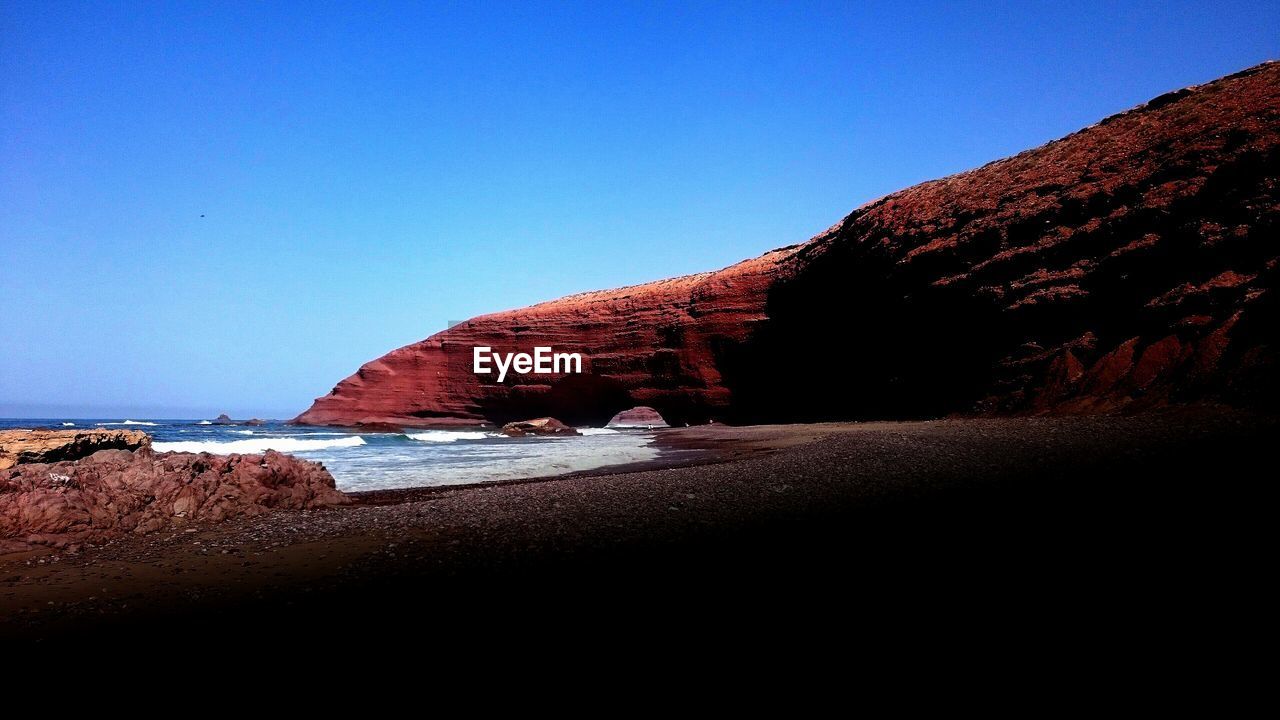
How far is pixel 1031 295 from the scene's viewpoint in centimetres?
1941

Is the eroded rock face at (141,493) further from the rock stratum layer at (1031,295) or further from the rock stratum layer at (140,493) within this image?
the rock stratum layer at (1031,295)

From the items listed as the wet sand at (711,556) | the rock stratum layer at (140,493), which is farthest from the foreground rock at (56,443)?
the wet sand at (711,556)

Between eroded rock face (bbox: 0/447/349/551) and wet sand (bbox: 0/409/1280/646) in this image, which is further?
eroded rock face (bbox: 0/447/349/551)

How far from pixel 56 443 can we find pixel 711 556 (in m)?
11.4

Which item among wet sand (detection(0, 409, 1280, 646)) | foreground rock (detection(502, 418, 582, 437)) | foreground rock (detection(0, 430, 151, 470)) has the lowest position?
foreground rock (detection(502, 418, 582, 437))

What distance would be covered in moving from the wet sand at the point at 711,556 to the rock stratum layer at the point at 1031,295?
7719 mm

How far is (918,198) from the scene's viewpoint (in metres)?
29.8

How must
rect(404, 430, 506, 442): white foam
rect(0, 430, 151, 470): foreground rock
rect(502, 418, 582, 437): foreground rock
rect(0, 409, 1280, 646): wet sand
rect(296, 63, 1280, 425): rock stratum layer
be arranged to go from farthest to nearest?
rect(502, 418, 582, 437): foreground rock
rect(404, 430, 506, 442): white foam
rect(296, 63, 1280, 425): rock stratum layer
rect(0, 430, 151, 470): foreground rock
rect(0, 409, 1280, 646): wet sand

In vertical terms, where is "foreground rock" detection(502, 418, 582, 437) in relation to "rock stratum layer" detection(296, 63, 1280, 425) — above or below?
below

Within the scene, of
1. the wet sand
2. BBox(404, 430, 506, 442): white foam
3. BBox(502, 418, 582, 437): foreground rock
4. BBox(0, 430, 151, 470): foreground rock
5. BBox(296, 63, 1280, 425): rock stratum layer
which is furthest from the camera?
BBox(502, 418, 582, 437): foreground rock

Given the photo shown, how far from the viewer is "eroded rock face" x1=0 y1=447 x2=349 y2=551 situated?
6.23 metres

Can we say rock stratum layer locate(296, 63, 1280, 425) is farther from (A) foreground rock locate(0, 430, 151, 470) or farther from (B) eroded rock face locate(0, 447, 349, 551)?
(A) foreground rock locate(0, 430, 151, 470)

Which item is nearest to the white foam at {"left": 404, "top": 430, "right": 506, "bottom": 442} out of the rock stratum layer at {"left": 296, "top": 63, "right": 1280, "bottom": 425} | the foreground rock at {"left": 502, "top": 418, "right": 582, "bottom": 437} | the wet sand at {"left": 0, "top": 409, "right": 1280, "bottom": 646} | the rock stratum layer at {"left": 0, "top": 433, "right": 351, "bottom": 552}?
the foreground rock at {"left": 502, "top": 418, "right": 582, "bottom": 437}

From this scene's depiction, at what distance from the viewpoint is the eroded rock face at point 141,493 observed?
623cm
